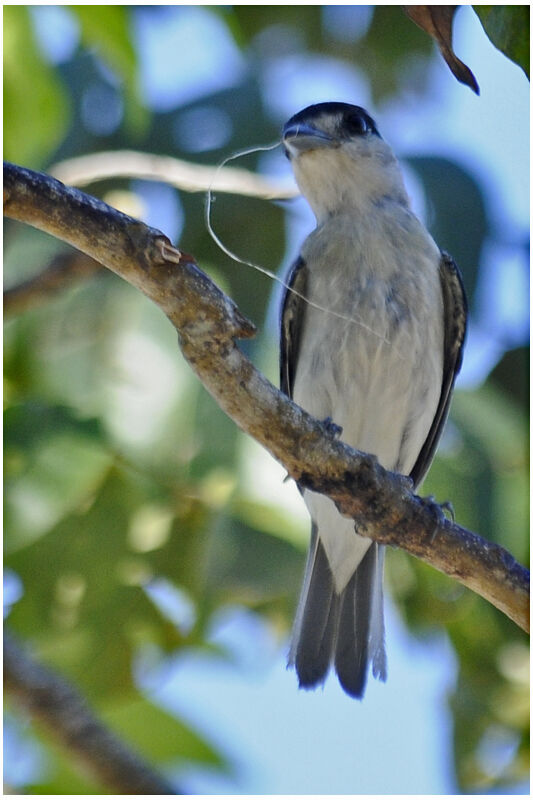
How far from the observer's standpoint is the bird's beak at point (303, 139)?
3898 mm

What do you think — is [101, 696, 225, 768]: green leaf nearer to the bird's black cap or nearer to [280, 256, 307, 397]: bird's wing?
[280, 256, 307, 397]: bird's wing

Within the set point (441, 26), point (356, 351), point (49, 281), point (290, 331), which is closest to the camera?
point (441, 26)

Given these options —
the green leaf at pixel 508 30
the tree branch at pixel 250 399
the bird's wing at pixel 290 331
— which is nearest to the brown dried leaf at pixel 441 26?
the green leaf at pixel 508 30

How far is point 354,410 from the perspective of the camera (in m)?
3.78

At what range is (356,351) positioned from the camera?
3.70 m

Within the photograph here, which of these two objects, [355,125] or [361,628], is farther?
[355,125]

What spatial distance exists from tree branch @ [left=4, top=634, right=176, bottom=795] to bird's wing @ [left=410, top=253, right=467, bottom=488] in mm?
1660

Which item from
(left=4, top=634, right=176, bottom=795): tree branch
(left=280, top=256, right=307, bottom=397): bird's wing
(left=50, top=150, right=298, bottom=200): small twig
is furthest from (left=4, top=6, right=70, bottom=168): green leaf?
(left=4, top=634, right=176, bottom=795): tree branch

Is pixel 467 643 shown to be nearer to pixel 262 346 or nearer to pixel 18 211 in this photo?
pixel 262 346

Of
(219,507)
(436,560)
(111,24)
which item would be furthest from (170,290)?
→ (111,24)

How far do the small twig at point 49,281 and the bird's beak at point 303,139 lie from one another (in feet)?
2.89

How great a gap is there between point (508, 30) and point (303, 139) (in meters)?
2.16

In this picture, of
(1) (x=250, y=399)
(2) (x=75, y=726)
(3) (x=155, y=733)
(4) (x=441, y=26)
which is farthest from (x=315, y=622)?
(4) (x=441, y=26)

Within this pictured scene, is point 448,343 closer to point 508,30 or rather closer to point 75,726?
point 75,726
